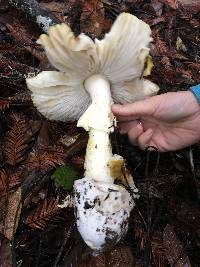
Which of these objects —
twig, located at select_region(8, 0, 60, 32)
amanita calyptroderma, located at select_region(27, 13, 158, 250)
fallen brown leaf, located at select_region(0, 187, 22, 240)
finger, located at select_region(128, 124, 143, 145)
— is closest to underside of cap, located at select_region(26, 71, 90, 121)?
amanita calyptroderma, located at select_region(27, 13, 158, 250)

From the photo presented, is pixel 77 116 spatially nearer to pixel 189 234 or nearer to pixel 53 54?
pixel 53 54

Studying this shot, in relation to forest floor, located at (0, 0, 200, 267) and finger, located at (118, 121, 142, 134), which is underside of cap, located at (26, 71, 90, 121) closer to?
forest floor, located at (0, 0, 200, 267)

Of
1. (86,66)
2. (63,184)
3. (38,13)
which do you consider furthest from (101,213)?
(38,13)

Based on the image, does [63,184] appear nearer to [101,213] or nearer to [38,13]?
[101,213]

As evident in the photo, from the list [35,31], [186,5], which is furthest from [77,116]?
[186,5]

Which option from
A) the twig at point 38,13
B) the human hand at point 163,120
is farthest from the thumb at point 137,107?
the twig at point 38,13

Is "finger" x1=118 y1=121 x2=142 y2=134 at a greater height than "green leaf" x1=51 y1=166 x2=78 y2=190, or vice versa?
"finger" x1=118 y1=121 x2=142 y2=134

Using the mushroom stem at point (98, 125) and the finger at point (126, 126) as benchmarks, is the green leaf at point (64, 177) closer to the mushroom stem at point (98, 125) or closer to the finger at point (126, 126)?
the mushroom stem at point (98, 125)
